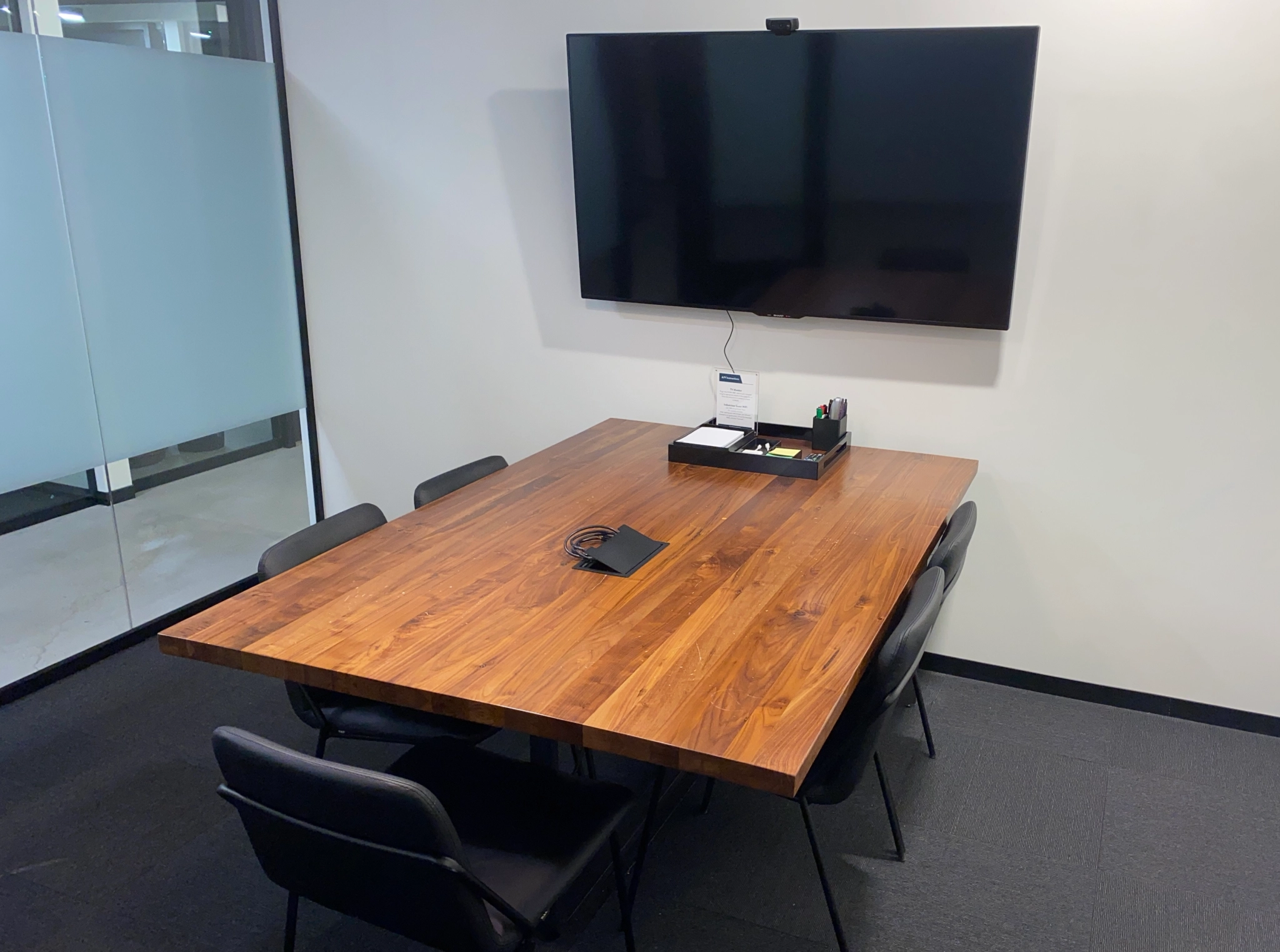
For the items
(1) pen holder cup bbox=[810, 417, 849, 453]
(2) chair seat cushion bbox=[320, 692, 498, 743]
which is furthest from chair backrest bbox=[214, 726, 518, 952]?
(1) pen holder cup bbox=[810, 417, 849, 453]

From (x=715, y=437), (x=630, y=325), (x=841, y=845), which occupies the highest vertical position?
(x=630, y=325)

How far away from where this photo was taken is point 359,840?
151 centimetres

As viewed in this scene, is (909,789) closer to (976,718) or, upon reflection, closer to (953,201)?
(976,718)

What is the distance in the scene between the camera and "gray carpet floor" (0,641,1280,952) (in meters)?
2.22

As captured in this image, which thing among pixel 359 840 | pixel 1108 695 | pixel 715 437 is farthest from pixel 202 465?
pixel 1108 695

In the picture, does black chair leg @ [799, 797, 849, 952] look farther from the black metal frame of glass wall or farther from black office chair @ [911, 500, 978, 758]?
the black metal frame of glass wall

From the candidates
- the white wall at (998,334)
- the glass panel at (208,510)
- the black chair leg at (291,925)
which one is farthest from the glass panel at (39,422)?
the black chair leg at (291,925)

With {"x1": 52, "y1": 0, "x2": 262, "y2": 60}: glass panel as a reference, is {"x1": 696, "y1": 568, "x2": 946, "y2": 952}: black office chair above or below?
below

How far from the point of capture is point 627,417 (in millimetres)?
3578

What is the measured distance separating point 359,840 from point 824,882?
1012 mm

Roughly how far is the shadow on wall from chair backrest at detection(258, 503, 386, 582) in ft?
4.08

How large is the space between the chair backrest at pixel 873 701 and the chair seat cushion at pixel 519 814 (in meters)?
0.40

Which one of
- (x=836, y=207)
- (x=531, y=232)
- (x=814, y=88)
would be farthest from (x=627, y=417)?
(x=814, y=88)

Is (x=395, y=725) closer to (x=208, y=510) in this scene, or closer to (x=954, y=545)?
(x=954, y=545)
